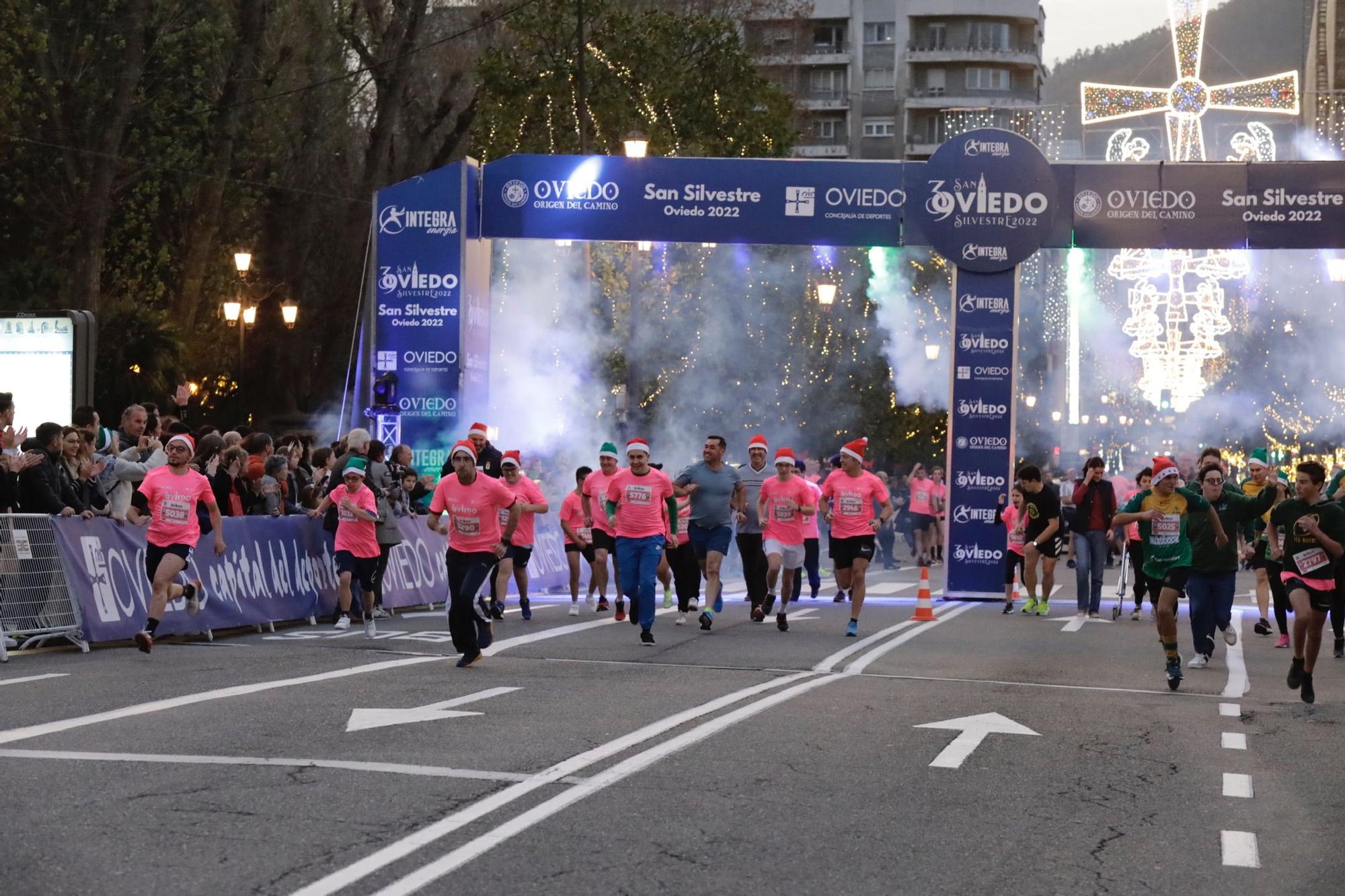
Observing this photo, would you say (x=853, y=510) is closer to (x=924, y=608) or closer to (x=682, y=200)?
(x=924, y=608)

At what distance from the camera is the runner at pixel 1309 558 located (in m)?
13.8

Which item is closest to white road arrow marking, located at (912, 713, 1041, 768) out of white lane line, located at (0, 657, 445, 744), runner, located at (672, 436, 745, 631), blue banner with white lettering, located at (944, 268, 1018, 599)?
white lane line, located at (0, 657, 445, 744)

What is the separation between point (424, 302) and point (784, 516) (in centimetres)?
933

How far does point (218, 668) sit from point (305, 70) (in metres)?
30.9

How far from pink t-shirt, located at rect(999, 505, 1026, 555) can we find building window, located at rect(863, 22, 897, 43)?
289ft

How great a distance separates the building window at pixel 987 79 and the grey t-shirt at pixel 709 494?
9288 centimetres

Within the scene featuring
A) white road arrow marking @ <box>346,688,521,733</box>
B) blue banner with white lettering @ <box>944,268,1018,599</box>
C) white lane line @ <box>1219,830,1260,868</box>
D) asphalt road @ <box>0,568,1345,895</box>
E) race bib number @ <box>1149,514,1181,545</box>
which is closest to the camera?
asphalt road @ <box>0,568,1345,895</box>

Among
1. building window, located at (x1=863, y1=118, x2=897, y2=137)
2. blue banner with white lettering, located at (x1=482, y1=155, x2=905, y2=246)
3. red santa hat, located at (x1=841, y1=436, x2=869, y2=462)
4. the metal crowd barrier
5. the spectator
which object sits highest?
building window, located at (x1=863, y1=118, x2=897, y2=137)

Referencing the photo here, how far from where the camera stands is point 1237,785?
995 centimetres

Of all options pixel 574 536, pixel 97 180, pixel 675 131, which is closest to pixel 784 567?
pixel 574 536

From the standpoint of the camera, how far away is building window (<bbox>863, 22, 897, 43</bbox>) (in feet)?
362

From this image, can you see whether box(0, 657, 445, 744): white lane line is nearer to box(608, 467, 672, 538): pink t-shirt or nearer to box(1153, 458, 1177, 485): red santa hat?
box(608, 467, 672, 538): pink t-shirt

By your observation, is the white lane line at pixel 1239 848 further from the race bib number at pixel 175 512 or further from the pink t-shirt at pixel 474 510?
the race bib number at pixel 175 512

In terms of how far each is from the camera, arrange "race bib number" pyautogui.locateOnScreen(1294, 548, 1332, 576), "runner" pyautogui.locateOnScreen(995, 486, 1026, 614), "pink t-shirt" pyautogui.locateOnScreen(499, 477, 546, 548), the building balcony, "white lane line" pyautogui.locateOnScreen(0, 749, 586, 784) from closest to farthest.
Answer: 1. "white lane line" pyautogui.locateOnScreen(0, 749, 586, 784)
2. "race bib number" pyautogui.locateOnScreen(1294, 548, 1332, 576)
3. "pink t-shirt" pyautogui.locateOnScreen(499, 477, 546, 548)
4. "runner" pyautogui.locateOnScreen(995, 486, 1026, 614)
5. the building balcony
